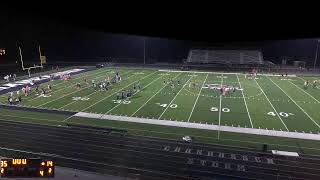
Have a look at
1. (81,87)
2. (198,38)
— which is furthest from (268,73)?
(198,38)

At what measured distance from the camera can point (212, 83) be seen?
2795 cm

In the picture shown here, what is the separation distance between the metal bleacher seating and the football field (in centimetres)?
1369

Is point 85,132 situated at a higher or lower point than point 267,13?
lower

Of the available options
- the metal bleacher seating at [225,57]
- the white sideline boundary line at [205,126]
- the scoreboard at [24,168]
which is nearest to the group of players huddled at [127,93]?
the white sideline boundary line at [205,126]

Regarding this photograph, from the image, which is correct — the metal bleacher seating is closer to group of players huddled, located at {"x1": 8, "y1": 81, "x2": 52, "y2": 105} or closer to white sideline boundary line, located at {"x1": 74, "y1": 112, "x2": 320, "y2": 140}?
group of players huddled, located at {"x1": 8, "y1": 81, "x2": 52, "y2": 105}

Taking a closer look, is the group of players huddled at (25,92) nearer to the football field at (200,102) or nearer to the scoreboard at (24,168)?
the football field at (200,102)

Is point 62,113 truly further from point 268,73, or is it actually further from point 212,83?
point 268,73

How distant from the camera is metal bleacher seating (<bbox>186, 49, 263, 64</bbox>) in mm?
43500

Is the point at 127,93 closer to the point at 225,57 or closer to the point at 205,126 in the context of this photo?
the point at 205,126

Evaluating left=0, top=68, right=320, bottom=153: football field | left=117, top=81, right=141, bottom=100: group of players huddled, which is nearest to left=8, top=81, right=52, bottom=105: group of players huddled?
left=0, top=68, right=320, bottom=153: football field

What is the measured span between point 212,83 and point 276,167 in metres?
17.3

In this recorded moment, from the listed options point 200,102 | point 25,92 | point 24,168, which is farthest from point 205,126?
point 25,92

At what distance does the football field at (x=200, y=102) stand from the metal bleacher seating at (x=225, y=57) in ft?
44.9

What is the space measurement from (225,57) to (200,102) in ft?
83.8
